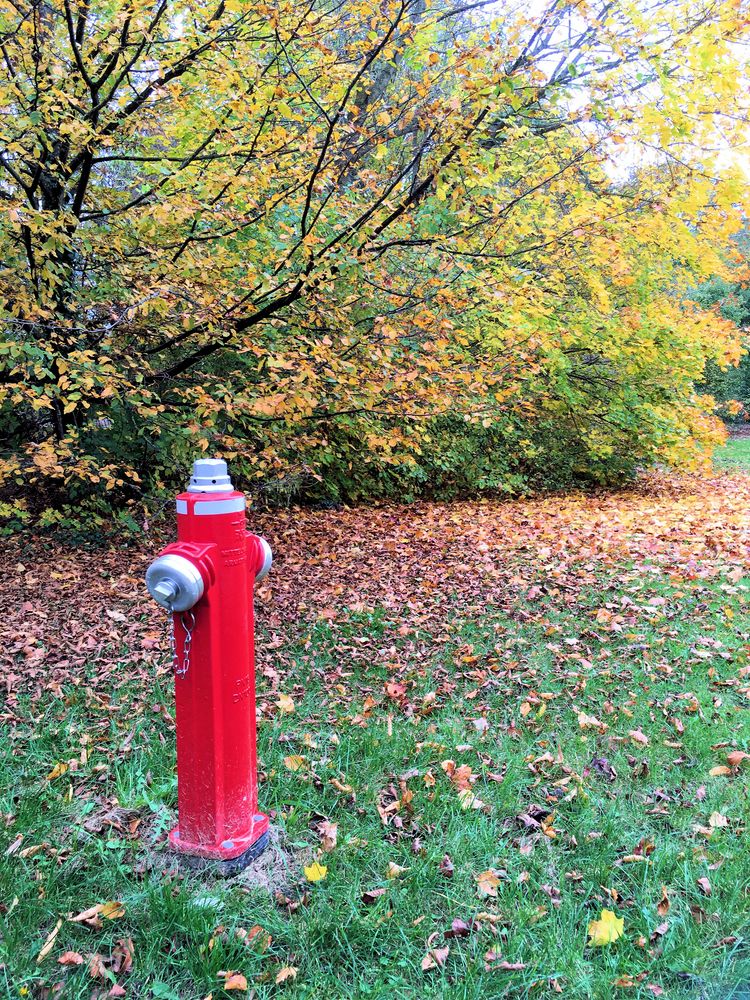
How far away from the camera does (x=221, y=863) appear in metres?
2.28

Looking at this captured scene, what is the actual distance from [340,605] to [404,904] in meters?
2.93

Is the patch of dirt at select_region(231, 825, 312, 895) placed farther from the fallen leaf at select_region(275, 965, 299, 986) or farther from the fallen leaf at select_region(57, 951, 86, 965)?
the fallen leaf at select_region(57, 951, 86, 965)

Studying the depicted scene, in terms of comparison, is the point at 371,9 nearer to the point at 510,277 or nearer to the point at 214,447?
the point at 510,277

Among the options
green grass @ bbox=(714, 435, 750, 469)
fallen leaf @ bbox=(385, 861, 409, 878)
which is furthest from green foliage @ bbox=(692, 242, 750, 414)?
fallen leaf @ bbox=(385, 861, 409, 878)

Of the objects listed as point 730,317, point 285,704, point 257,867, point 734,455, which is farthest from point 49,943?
point 730,317

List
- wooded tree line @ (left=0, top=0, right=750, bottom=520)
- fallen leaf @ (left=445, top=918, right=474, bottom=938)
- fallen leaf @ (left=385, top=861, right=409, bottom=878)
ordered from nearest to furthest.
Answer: fallen leaf @ (left=445, top=918, right=474, bottom=938)
fallen leaf @ (left=385, top=861, right=409, bottom=878)
wooded tree line @ (left=0, top=0, right=750, bottom=520)

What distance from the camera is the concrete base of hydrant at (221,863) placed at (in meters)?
2.28

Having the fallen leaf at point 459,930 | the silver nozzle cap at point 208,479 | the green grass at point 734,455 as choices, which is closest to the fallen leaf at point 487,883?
the fallen leaf at point 459,930

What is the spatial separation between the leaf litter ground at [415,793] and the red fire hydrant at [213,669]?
0.16 m

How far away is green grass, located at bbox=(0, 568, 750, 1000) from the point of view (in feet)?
6.42

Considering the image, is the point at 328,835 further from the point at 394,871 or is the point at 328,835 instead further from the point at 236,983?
the point at 236,983

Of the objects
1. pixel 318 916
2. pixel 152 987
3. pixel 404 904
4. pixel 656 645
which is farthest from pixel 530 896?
pixel 656 645

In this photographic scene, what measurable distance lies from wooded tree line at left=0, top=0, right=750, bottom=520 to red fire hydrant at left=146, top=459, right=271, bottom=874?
3.14 m

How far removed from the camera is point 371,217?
5465mm
